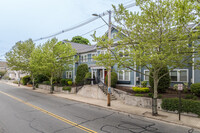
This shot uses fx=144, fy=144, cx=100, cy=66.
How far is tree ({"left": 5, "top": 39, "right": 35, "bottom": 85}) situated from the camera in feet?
98.6

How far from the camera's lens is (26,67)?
98.7 feet

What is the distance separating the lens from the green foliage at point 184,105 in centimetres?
1017

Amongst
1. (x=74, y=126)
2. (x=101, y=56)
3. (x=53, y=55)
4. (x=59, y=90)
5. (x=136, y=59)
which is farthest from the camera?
(x=59, y=90)

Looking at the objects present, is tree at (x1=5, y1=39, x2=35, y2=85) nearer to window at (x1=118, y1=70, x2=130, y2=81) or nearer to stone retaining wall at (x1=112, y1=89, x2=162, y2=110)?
window at (x1=118, y1=70, x2=130, y2=81)

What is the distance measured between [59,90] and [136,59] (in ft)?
61.4

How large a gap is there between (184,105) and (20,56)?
3193 centimetres

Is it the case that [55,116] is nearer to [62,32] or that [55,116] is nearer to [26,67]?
[62,32]

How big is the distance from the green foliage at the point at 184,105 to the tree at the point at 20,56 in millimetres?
27100

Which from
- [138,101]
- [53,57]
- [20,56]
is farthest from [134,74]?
[20,56]

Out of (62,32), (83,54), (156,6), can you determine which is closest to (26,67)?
(83,54)

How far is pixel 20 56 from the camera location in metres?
31.5

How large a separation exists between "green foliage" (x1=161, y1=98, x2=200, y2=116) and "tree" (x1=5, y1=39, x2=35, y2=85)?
27.1 meters

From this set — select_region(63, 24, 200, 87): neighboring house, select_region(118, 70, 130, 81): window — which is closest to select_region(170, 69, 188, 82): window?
select_region(63, 24, 200, 87): neighboring house

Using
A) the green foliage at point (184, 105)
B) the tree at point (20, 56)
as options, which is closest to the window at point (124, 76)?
the green foliage at point (184, 105)
